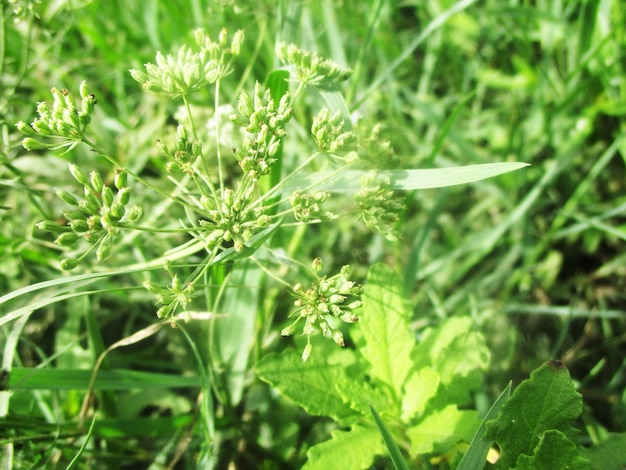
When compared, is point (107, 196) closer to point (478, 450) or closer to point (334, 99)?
point (334, 99)

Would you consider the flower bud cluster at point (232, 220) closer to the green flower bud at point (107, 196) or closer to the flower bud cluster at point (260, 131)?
the flower bud cluster at point (260, 131)

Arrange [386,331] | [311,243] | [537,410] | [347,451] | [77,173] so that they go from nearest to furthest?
[77,173], [537,410], [347,451], [386,331], [311,243]

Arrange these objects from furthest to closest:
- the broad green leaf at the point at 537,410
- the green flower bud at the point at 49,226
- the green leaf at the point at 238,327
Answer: the green leaf at the point at 238,327 → the broad green leaf at the point at 537,410 → the green flower bud at the point at 49,226

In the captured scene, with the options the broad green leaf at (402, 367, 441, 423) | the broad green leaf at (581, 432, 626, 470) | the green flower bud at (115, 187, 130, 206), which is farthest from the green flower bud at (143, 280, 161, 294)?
the broad green leaf at (581, 432, 626, 470)

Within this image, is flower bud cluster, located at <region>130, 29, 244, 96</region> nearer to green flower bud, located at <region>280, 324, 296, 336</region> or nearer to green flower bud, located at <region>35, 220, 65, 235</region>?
green flower bud, located at <region>35, 220, 65, 235</region>

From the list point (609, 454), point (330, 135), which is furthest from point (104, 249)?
point (609, 454)

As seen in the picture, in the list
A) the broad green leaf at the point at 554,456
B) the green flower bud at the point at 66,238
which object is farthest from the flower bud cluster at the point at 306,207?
the broad green leaf at the point at 554,456
